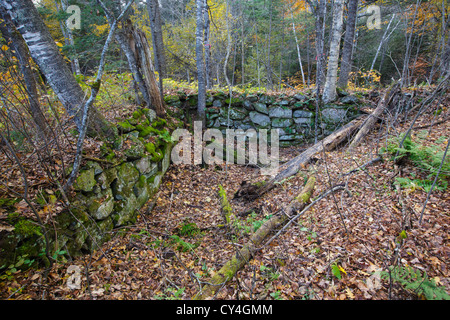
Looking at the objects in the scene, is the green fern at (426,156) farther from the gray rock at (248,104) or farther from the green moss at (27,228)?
the green moss at (27,228)

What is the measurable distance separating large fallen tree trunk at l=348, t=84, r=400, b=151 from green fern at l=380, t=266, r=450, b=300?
3906mm

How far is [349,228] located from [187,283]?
2.43 metres

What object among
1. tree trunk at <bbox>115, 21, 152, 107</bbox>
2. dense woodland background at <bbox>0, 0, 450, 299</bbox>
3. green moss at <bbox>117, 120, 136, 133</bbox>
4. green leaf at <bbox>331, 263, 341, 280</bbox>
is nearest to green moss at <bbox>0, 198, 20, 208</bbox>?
dense woodland background at <bbox>0, 0, 450, 299</bbox>

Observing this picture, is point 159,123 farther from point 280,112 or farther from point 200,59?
point 280,112

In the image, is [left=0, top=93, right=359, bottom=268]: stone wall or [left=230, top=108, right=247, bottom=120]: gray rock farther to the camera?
[left=230, top=108, right=247, bottom=120]: gray rock

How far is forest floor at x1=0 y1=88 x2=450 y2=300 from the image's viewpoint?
2236 millimetres

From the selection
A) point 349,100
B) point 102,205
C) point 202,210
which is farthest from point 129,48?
point 349,100

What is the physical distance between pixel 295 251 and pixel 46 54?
500 cm

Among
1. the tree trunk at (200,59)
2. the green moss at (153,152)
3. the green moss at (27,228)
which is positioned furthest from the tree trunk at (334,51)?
the green moss at (27,228)

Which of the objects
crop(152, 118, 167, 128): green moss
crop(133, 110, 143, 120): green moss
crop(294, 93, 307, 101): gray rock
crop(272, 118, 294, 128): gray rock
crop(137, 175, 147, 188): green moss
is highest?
crop(294, 93, 307, 101): gray rock

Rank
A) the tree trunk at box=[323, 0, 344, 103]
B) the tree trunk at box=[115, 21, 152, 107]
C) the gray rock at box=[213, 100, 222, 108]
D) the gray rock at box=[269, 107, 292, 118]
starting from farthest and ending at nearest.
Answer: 1. the gray rock at box=[213, 100, 222, 108]
2. the gray rock at box=[269, 107, 292, 118]
3. the tree trunk at box=[323, 0, 344, 103]
4. the tree trunk at box=[115, 21, 152, 107]

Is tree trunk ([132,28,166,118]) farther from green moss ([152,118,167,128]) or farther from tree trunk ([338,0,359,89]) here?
tree trunk ([338,0,359,89])
